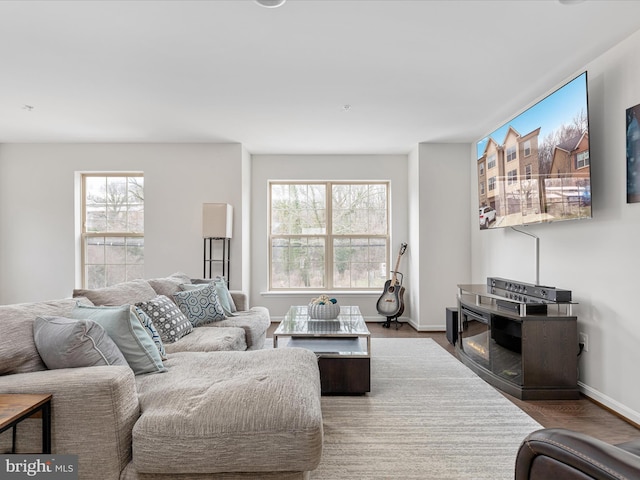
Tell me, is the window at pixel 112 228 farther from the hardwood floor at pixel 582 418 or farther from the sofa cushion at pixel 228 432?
the hardwood floor at pixel 582 418

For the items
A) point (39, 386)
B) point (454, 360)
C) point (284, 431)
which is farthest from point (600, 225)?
point (39, 386)

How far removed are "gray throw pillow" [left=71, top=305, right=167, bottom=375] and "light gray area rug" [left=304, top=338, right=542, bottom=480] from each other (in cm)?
101

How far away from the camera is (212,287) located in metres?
3.66

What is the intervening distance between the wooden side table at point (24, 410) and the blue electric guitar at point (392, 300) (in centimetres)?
443

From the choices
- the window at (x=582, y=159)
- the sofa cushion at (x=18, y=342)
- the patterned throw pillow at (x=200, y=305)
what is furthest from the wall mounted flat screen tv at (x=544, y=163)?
the sofa cushion at (x=18, y=342)

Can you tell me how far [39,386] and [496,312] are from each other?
9.91ft

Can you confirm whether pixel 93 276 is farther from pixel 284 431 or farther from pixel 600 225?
pixel 600 225

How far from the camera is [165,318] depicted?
9.35 feet

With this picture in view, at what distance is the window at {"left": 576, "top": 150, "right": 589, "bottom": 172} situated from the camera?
266 cm

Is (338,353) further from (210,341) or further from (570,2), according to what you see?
(570,2)

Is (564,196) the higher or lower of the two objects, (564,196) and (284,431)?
the higher

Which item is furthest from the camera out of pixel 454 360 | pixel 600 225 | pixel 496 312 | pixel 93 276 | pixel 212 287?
pixel 93 276

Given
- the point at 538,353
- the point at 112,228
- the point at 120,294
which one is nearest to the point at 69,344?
the point at 120,294

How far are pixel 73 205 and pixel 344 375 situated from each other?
14.4 ft
